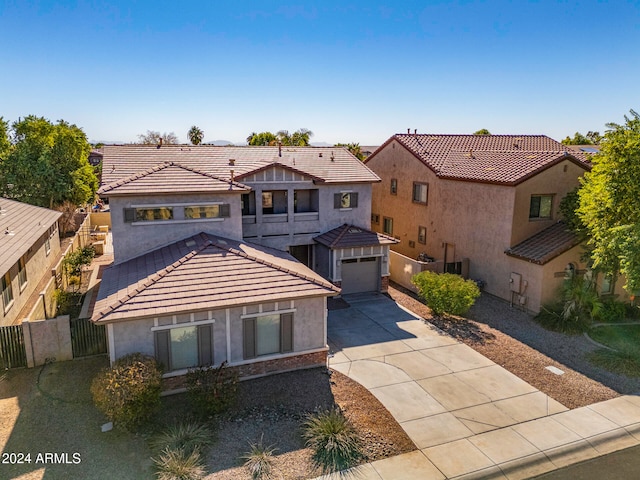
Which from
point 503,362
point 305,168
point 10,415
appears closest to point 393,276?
point 305,168

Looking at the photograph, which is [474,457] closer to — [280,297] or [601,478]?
[601,478]

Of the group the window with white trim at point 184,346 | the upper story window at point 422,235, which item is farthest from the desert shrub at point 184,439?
the upper story window at point 422,235

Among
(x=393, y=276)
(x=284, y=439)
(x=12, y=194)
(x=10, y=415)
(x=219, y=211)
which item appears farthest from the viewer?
(x=12, y=194)

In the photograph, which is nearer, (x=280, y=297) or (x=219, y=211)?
(x=280, y=297)

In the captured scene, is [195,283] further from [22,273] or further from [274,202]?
[22,273]

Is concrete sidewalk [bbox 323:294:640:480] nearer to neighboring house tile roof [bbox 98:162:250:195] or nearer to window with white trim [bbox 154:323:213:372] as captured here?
window with white trim [bbox 154:323:213:372]

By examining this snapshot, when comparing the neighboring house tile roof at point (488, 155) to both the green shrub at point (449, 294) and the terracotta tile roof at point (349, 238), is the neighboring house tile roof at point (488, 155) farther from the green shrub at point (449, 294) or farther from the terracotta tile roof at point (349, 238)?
the terracotta tile roof at point (349, 238)

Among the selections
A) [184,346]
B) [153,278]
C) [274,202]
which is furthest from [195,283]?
[274,202]
